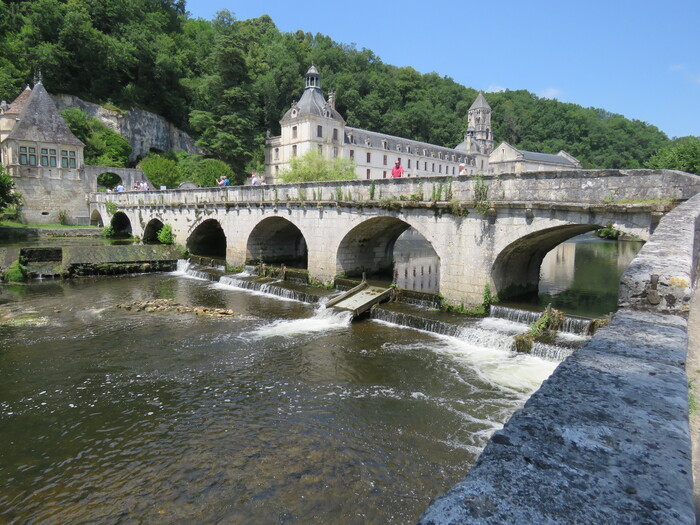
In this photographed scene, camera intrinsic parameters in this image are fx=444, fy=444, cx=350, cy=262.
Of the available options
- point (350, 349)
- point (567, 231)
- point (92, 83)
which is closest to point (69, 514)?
point (350, 349)

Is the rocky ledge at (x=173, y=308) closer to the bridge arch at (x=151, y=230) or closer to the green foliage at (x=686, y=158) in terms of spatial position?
the bridge arch at (x=151, y=230)

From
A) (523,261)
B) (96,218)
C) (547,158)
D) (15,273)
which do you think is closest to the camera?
(523,261)

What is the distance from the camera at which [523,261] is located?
55.2 feet

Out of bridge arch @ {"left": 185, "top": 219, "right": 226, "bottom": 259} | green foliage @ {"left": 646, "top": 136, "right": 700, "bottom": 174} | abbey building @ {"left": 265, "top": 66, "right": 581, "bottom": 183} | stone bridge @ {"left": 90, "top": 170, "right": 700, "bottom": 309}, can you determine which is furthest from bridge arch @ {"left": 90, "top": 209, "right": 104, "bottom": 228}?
green foliage @ {"left": 646, "top": 136, "right": 700, "bottom": 174}

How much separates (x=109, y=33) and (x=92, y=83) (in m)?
9.25

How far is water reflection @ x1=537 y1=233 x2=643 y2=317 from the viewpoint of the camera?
665 inches

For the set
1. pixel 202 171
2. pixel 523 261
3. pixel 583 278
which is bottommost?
pixel 583 278

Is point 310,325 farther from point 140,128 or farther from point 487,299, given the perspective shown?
point 140,128

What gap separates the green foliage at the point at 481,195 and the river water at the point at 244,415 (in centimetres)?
361

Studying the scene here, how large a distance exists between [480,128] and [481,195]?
77991mm

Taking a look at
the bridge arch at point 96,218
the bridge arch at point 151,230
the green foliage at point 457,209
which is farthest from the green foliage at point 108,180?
the green foliage at point 457,209

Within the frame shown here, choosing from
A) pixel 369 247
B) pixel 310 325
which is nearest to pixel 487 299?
pixel 310 325

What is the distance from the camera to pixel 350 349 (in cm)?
1262

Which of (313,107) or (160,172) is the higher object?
(313,107)
